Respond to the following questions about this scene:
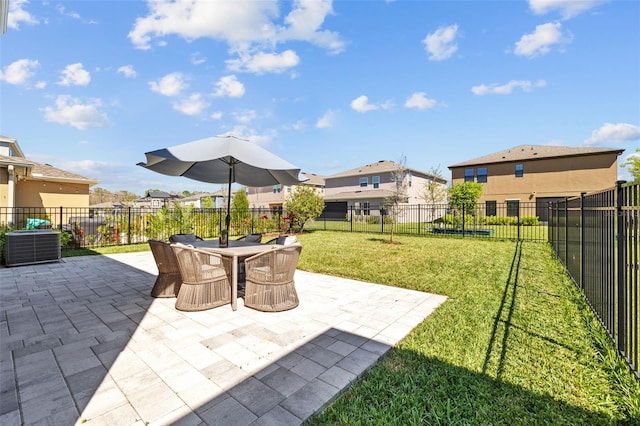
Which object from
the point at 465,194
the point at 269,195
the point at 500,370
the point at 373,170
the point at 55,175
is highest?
the point at 373,170

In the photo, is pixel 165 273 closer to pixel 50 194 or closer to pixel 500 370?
pixel 500 370

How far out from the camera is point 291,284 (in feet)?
14.4

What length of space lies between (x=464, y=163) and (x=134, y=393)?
1268 inches

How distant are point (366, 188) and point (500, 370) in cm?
3026

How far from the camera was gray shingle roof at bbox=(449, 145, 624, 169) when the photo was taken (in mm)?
23517

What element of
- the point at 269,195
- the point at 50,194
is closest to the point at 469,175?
the point at 269,195

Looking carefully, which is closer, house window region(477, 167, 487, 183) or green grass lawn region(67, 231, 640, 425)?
green grass lawn region(67, 231, 640, 425)

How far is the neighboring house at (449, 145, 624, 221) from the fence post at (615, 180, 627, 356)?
21.5 meters

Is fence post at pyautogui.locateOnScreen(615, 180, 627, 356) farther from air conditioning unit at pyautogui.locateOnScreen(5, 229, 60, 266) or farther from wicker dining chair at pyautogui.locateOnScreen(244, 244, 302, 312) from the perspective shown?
air conditioning unit at pyautogui.locateOnScreen(5, 229, 60, 266)

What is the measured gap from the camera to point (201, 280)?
4.09 metres

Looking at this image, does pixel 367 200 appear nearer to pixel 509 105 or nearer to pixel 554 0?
pixel 509 105

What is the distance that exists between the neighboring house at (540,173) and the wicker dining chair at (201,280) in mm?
22718

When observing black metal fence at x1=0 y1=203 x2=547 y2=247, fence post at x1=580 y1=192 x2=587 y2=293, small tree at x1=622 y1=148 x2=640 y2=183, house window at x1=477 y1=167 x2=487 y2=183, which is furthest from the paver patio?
small tree at x1=622 y1=148 x2=640 y2=183

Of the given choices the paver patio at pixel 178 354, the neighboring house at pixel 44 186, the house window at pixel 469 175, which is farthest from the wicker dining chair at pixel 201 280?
the house window at pixel 469 175
